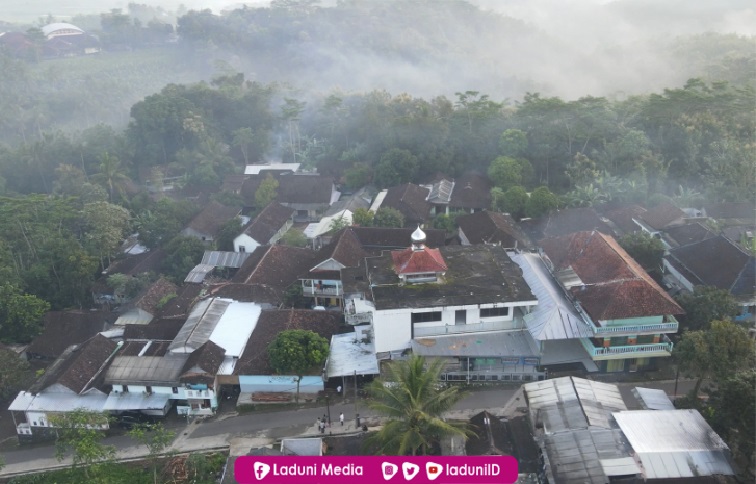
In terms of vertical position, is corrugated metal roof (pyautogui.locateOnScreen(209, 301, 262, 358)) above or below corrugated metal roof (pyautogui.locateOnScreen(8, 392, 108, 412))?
above

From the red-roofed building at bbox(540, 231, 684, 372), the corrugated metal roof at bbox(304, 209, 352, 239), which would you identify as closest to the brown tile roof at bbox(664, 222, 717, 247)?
the red-roofed building at bbox(540, 231, 684, 372)

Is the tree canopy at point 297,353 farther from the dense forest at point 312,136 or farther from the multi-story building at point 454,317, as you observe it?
the dense forest at point 312,136

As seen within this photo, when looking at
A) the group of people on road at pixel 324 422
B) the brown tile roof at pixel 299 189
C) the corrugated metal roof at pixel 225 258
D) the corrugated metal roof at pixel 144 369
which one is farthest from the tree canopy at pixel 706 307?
the brown tile roof at pixel 299 189

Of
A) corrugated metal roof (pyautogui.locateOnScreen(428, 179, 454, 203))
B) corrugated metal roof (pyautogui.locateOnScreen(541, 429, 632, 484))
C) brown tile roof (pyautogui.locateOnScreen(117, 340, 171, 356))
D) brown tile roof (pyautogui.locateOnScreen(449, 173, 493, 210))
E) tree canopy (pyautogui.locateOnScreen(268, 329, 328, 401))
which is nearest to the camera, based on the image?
corrugated metal roof (pyautogui.locateOnScreen(541, 429, 632, 484))

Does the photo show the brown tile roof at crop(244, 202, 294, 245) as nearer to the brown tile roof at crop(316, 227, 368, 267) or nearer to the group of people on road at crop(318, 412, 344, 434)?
the brown tile roof at crop(316, 227, 368, 267)

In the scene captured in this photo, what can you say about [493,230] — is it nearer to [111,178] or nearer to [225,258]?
[225,258]

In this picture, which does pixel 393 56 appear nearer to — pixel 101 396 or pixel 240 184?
pixel 240 184
